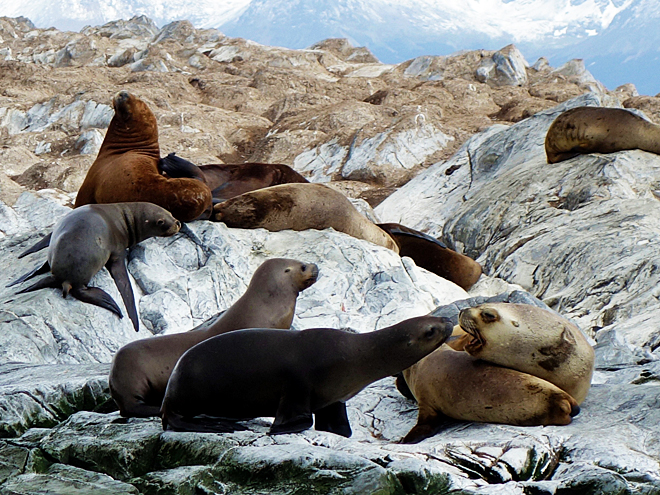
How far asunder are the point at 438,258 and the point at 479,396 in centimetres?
513

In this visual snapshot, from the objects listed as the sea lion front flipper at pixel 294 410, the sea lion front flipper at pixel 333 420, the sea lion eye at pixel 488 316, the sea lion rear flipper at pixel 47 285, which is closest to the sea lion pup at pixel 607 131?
the sea lion eye at pixel 488 316

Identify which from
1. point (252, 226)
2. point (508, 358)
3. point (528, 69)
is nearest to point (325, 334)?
point (508, 358)

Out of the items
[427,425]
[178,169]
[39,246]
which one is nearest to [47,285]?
[39,246]

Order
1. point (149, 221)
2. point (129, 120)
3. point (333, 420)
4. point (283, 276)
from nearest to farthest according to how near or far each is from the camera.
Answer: point (333, 420) → point (283, 276) → point (149, 221) → point (129, 120)

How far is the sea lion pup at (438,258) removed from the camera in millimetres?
9266

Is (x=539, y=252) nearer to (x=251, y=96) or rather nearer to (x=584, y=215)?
(x=584, y=215)

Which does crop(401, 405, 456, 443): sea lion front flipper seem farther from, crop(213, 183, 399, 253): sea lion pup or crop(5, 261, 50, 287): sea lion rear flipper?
crop(213, 183, 399, 253): sea lion pup

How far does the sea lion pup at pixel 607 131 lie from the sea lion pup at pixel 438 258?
9.92ft

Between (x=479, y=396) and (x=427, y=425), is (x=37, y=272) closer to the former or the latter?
(x=427, y=425)

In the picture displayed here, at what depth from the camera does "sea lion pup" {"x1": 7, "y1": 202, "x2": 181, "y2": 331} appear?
622 cm

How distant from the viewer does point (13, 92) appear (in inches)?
997

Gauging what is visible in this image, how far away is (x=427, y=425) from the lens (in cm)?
442

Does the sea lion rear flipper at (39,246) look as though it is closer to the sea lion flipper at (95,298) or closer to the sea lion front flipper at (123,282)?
the sea lion front flipper at (123,282)

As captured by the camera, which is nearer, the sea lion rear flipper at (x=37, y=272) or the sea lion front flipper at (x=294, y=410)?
the sea lion front flipper at (x=294, y=410)
